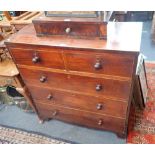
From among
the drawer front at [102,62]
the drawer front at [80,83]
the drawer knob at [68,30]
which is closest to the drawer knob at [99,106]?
the drawer front at [80,83]

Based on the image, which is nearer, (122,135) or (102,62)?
(102,62)

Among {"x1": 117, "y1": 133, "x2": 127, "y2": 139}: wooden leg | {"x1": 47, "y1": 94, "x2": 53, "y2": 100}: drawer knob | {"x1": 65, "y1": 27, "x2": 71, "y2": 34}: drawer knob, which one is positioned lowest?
{"x1": 117, "y1": 133, "x2": 127, "y2": 139}: wooden leg

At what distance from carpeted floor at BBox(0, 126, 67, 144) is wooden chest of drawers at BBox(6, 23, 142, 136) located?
32cm

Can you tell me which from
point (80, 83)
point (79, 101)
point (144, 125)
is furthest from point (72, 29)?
point (144, 125)

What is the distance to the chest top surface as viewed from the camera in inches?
40.5

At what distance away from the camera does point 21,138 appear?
1733mm

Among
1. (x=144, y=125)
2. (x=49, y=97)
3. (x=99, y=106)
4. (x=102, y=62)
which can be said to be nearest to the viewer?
(x=102, y=62)

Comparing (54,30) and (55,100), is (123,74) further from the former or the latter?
(55,100)

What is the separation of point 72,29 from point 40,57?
0.30 m

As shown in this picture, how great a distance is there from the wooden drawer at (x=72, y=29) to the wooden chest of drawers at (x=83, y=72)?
0.04 meters

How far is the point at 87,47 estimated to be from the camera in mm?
1052

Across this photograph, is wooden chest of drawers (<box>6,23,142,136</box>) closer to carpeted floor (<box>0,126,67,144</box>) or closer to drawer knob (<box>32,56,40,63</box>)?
drawer knob (<box>32,56,40,63</box>)

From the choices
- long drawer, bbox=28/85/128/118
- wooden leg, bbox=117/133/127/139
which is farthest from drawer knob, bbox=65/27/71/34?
wooden leg, bbox=117/133/127/139

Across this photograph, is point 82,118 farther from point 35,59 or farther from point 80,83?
point 35,59
